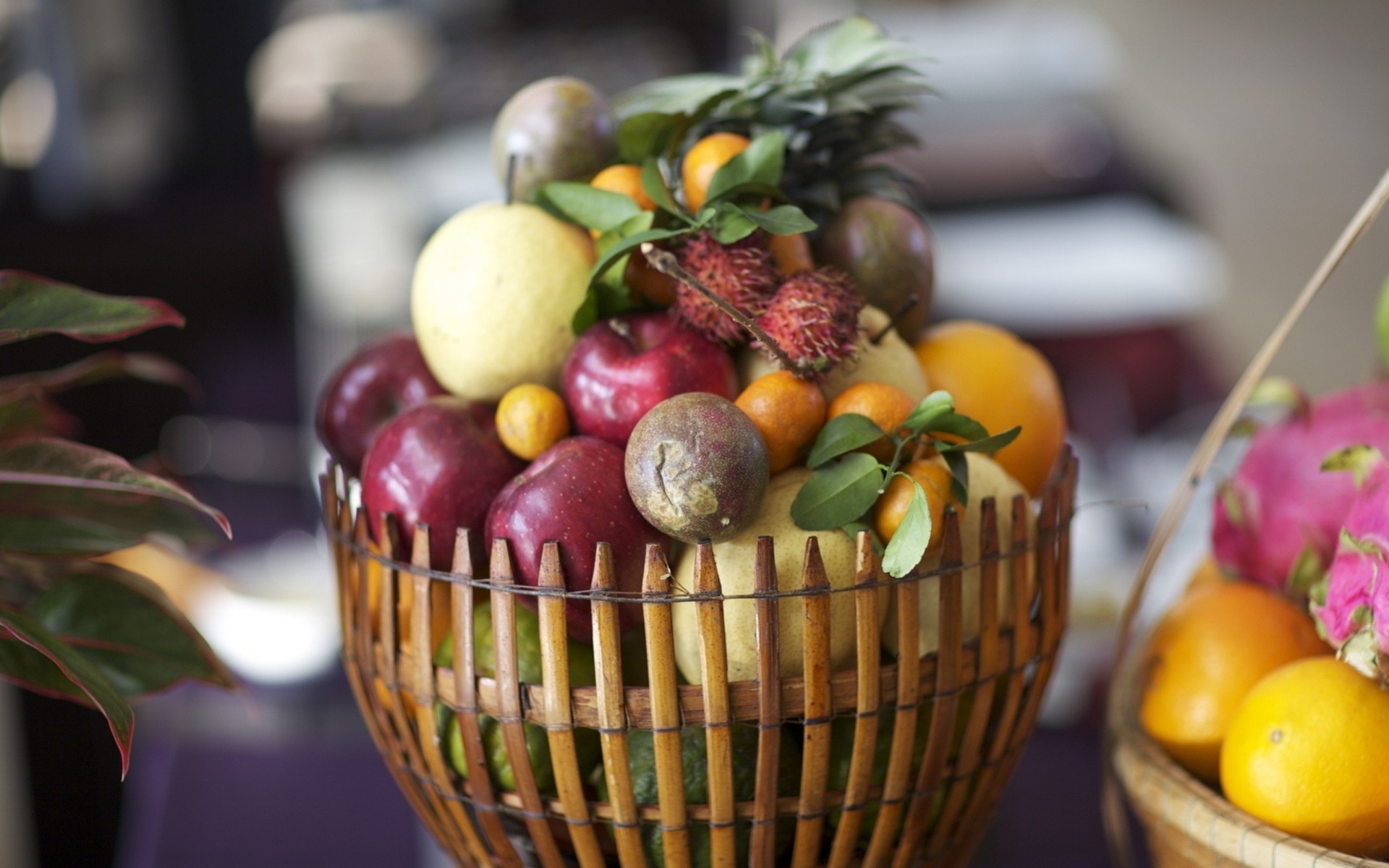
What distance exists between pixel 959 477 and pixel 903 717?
0.10 meters

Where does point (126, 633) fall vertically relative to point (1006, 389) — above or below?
below

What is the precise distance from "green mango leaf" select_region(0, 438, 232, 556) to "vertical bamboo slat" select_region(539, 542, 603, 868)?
13 cm

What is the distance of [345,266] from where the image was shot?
76.7 inches

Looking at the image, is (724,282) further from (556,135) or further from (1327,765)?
(1327,765)

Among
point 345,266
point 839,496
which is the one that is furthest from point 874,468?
point 345,266

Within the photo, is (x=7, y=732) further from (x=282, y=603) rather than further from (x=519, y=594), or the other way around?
(x=519, y=594)

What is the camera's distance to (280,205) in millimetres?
2426

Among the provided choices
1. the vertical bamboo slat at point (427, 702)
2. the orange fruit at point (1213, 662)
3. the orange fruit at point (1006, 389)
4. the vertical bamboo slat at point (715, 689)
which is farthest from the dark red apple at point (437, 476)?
the orange fruit at point (1213, 662)

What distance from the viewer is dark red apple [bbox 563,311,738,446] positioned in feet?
1.57

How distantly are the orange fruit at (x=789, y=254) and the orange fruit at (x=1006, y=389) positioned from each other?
0.29 ft

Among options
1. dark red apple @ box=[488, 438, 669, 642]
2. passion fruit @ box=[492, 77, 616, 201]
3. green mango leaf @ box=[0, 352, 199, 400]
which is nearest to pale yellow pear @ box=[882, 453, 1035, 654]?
dark red apple @ box=[488, 438, 669, 642]

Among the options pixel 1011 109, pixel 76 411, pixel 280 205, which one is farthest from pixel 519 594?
pixel 1011 109

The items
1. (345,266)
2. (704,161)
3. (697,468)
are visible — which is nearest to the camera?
(697,468)

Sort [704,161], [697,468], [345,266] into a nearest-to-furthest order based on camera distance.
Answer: [697,468], [704,161], [345,266]
